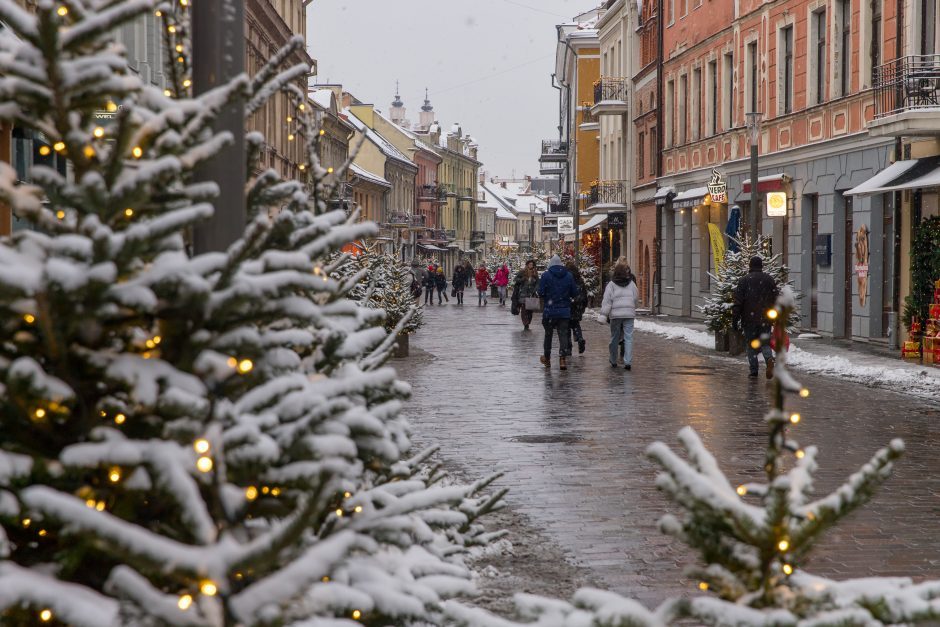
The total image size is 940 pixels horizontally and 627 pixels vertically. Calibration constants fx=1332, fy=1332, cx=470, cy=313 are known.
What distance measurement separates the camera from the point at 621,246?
54.0m

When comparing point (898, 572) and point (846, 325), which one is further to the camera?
point (846, 325)

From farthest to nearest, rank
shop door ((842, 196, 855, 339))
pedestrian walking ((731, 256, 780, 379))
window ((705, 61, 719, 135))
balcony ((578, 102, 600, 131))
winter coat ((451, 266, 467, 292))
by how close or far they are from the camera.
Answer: balcony ((578, 102, 600, 131)), winter coat ((451, 266, 467, 292)), window ((705, 61, 719, 135)), shop door ((842, 196, 855, 339)), pedestrian walking ((731, 256, 780, 379))

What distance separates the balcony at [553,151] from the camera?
3556 inches

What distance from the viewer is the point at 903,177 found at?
73.1 feet

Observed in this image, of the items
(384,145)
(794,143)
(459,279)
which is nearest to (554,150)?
(384,145)

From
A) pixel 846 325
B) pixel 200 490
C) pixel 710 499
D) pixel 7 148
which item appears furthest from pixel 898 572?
pixel 846 325

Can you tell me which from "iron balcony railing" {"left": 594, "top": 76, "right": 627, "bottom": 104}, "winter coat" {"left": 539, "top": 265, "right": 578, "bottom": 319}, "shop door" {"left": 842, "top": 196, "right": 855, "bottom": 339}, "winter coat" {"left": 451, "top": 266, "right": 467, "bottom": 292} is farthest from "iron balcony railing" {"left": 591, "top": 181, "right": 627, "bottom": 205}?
"winter coat" {"left": 539, "top": 265, "right": 578, "bottom": 319}

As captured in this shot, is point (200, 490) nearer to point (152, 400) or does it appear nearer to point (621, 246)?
point (152, 400)

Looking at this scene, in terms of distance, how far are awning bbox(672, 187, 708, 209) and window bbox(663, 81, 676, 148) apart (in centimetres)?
331

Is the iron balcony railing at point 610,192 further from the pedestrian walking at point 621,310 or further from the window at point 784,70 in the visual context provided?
the pedestrian walking at point 621,310

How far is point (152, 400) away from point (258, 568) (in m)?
0.58

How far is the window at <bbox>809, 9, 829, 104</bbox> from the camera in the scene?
28344mm

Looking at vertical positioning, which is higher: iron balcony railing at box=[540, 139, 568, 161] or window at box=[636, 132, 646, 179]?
iron balcony railing at box=[540, 139, 568, 161]

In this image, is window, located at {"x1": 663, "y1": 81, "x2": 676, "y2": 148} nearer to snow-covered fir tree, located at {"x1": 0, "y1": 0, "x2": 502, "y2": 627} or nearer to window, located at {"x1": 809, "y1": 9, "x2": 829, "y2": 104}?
window, located at {"x1": 809, "y1": 9, "x2": 829, "y2": 104}
